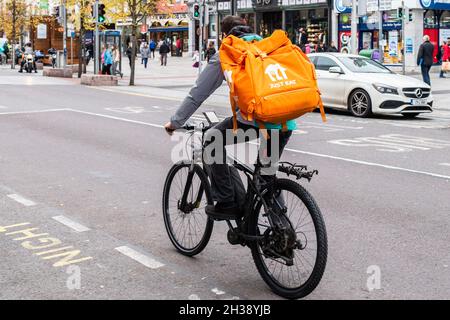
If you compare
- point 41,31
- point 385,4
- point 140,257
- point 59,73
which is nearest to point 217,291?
point 140,257

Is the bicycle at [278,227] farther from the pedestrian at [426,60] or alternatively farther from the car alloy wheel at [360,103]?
the pedestrian at [426,60]

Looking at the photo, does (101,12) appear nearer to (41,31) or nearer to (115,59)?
(115,59)

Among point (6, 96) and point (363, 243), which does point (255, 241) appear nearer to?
point (363, 243)

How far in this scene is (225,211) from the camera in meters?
4.80

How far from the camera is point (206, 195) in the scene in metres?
5.00

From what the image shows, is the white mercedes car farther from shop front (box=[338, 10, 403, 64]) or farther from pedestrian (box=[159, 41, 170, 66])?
pedestrian (box=[159, 41, 170, 66])

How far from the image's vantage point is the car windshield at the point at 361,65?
1714cm

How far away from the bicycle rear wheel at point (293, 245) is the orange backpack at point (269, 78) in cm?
49

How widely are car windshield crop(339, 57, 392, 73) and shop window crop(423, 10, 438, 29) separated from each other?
18.5 metres

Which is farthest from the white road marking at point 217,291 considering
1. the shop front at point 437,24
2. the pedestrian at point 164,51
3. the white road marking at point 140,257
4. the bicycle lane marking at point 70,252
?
the pedestrian at point 164,51

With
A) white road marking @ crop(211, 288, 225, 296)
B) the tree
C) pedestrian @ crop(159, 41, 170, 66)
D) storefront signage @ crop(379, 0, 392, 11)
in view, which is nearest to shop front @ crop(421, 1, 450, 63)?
storefront signage @ crop(379, 0, 392, 11)

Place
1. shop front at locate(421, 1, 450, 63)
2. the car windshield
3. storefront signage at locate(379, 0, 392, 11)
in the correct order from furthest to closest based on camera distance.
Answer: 1. shop front at locate(421, 1, 450, 63)
2. storefront signage at locate(379, 0, 392, 11)
3. the car windshield

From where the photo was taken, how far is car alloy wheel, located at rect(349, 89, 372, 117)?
16.3m

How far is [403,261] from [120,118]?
10739 millimetres
